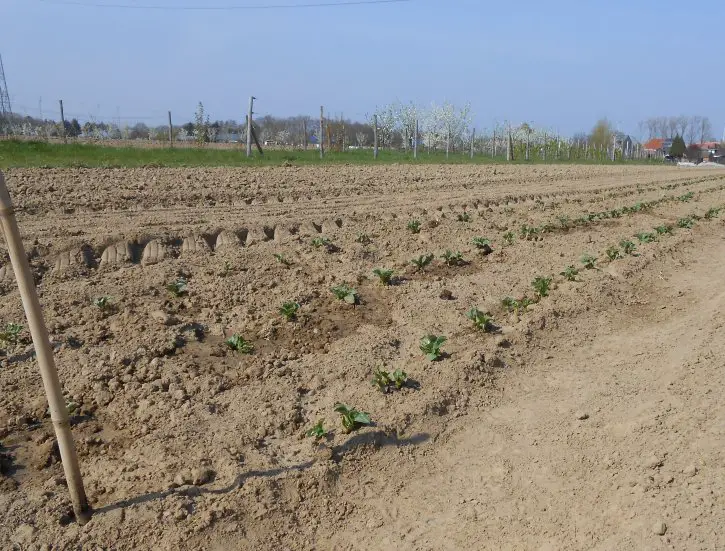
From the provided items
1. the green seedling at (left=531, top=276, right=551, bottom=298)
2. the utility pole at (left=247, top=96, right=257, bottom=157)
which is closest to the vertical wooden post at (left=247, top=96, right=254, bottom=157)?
the utility pole at (left=247, top=96, right=257, bottom=157)

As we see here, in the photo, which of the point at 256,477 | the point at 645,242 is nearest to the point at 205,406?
the point at 256,477

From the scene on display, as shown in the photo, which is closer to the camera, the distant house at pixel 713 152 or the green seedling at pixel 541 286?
the green seedling at pixel 541 286

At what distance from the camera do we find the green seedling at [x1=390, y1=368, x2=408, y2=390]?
4.87 meters

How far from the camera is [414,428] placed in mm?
4484

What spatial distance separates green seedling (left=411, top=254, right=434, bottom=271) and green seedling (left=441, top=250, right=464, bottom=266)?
24 cm

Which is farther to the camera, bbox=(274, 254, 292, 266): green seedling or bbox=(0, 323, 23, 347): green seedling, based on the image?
bbox=(274, 254, 292, 266): green seedling

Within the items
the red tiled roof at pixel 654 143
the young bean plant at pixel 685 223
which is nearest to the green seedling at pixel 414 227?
the young bean plant at pixel 685 223

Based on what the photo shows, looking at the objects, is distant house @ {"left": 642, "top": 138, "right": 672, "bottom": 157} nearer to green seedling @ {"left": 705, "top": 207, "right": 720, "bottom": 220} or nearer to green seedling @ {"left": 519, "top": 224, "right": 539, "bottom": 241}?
green seedling @ {"left": 705, "top": 207, "right": 720, "bottom": 220}

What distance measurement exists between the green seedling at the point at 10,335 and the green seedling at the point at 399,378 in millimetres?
3326

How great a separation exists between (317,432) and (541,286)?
11.7 feet

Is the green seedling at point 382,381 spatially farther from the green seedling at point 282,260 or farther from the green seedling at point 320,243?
the green seedling at point 320,243

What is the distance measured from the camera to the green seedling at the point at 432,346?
5.33 metres

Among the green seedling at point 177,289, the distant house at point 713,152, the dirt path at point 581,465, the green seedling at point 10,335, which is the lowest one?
the dirt path at point 581,465

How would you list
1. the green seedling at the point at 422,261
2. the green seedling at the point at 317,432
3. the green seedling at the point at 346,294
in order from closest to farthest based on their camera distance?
the green seedling at the point at 317,432 → the green seedling at the point at 346,294 → the green seedling at the point at 422,261
